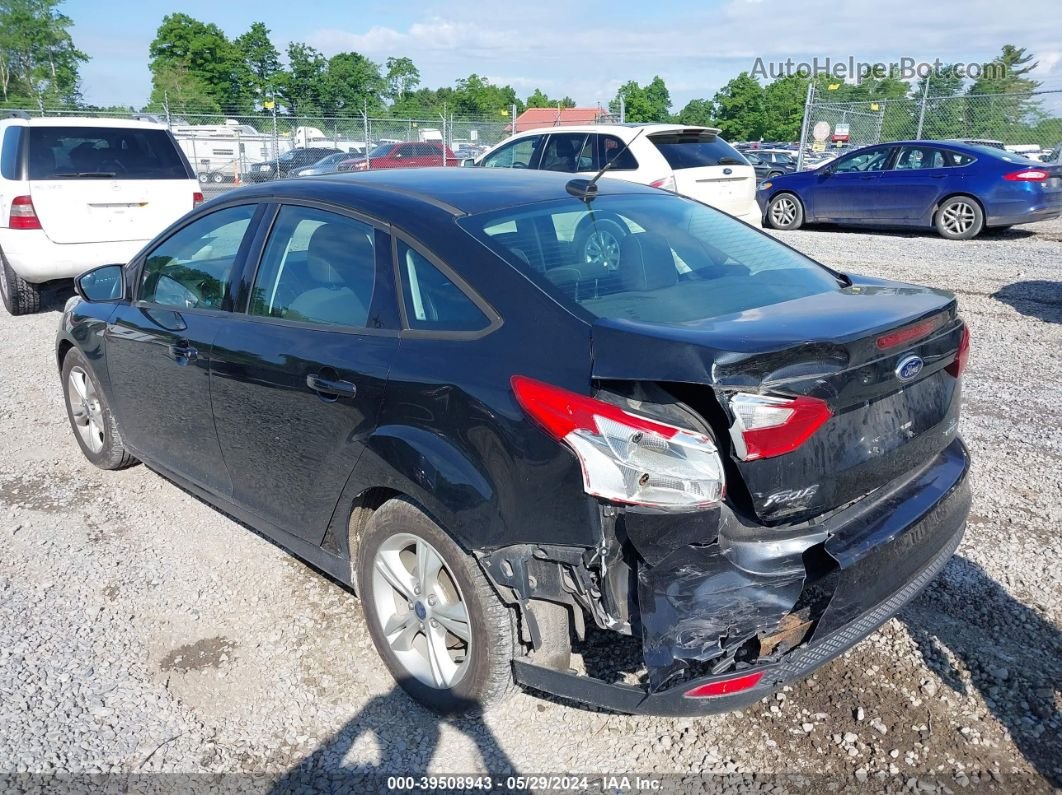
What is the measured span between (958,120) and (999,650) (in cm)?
2148

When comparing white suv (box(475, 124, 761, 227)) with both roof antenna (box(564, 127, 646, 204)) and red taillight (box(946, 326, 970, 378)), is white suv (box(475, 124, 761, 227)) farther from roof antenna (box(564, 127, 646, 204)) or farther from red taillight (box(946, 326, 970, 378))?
red taillight (box(946, 326, 970, 378))

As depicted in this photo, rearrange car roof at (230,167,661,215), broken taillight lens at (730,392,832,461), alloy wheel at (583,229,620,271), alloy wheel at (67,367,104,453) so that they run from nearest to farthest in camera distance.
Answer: broken taillight lens at (730,392,832,461) < alloy wheel at (583,229,620,271) < car roof at (230,167,661,215) < alloy wheel at (67,367,104,453)

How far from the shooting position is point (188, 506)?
177 inches

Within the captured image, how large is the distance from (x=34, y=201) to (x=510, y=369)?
292 inches

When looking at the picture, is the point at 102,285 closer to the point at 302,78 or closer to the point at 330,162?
the point at 330,162

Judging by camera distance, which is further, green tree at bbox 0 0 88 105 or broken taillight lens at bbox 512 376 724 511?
green tree at bbox 0 0 88 105

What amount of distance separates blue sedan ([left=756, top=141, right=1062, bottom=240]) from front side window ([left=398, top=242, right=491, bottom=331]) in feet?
39.2

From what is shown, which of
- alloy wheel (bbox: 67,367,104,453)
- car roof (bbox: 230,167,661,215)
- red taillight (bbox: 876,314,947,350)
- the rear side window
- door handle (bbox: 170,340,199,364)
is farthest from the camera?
the rear side window

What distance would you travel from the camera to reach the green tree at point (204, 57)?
81.8 metres

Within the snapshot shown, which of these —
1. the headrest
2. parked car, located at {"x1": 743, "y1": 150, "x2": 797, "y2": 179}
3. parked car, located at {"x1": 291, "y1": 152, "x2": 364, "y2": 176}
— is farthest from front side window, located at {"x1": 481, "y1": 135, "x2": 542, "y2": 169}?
parked car, located at {"x1": 743, "y1": 150, "x2": 797, "y2": 179}

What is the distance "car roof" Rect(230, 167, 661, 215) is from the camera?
10.2 feet

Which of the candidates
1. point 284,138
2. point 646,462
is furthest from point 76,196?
point 284,138

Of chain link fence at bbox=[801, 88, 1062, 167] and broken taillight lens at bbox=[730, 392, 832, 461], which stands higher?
chain link fence at bbox=[801, 88, 1062, 167]

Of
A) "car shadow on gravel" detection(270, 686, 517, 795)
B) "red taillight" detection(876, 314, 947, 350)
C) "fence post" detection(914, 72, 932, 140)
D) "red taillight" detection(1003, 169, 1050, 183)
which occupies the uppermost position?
"fence post" detection(914, 72, 932, 140)
